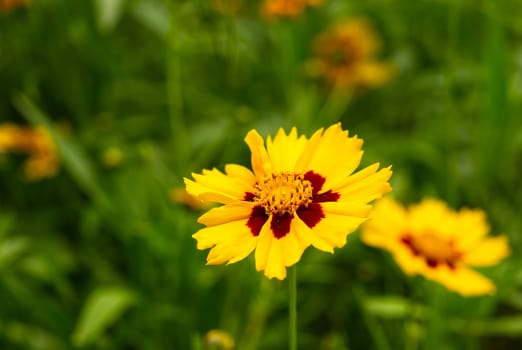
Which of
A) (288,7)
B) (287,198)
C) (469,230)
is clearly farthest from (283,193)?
(288,7)

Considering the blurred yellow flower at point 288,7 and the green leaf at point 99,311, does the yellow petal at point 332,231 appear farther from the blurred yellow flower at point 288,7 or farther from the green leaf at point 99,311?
the blurred yellow flower at point 288,7

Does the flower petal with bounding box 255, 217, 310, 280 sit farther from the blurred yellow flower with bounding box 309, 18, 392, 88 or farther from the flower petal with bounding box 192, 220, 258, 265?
the blurred yellow flower with bounding box 309, 18, 392, 88

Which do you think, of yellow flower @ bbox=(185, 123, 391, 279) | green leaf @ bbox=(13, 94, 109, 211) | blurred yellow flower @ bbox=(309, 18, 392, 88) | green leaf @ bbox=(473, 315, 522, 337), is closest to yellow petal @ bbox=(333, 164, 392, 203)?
yellow flower @ bbox=(185, 123, 391, 279)

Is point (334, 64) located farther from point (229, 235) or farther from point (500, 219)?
point (229, 235)

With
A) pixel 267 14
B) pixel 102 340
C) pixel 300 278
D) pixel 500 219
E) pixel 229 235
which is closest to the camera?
pixel 229 235

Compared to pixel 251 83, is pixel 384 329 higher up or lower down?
lower down

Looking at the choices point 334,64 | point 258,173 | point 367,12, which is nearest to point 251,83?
point 334,64
